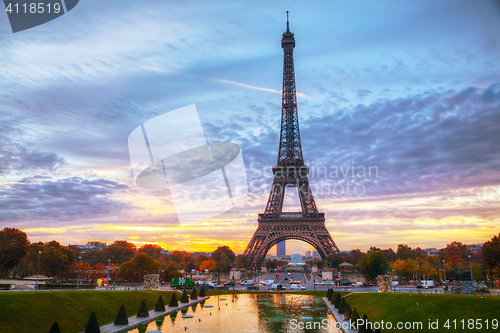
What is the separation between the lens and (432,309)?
24.8 metres

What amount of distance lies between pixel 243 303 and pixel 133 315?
46.1 ft

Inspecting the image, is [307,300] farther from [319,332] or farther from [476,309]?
[476,309]

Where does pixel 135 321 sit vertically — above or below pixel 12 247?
below

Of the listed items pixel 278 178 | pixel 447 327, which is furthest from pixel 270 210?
pixel 447 327

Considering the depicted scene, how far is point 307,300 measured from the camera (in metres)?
46.0

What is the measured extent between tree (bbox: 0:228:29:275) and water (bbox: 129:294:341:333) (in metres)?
52.3

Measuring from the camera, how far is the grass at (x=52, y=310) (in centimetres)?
2363

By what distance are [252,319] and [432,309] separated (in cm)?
1500

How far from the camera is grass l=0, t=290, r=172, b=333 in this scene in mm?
23633

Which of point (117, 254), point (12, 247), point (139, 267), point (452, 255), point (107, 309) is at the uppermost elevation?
point (12, 247)

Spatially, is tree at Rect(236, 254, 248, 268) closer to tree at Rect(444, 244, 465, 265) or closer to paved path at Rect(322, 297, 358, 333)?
paved path at Rect(322, 297, 358, 333)

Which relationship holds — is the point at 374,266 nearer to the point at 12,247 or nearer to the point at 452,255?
the point at 12,247

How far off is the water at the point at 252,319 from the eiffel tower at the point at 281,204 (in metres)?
52.5

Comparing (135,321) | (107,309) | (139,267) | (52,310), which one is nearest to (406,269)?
(139,267)
